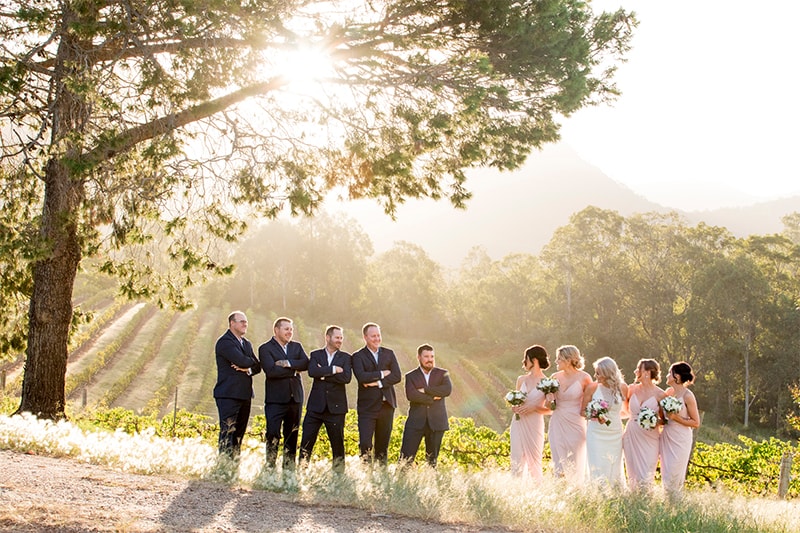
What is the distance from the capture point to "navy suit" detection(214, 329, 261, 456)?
8.48 metres

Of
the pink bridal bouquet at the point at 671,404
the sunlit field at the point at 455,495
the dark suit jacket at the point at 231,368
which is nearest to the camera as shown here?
the sunlit field at the point at 455,495

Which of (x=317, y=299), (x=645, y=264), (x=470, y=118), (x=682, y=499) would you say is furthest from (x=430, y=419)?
(x=317, y=299)

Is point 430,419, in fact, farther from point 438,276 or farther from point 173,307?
point 438,276

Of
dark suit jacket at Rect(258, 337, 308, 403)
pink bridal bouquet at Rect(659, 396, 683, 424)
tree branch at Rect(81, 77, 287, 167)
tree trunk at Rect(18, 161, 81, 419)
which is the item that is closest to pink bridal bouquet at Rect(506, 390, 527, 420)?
pink bridal bouquet at Rect(659, 396, 683, 424)

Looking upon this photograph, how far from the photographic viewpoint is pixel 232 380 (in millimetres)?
8555

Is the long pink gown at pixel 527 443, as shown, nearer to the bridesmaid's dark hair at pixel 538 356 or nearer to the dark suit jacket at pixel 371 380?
the bridesmaid's dark hair at pixel 538 356

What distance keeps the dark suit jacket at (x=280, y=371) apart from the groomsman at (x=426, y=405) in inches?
52.6

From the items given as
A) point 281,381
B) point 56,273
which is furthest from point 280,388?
point 56,273

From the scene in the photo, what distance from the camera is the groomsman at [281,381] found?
28.0 feet

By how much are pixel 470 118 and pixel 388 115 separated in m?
1.17

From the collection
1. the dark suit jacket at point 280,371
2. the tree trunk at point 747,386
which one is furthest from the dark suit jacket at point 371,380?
the tree trunk at point 747,386

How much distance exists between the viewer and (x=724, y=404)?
45.9 meters

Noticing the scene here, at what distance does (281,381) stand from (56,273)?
4.89m

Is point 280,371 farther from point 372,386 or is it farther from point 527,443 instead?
point 527,443
